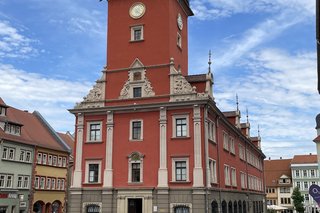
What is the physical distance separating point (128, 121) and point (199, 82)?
709 centimetres

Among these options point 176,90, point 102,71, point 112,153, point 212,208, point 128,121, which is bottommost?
point 212,208

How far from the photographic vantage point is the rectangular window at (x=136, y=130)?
3512 centimetres

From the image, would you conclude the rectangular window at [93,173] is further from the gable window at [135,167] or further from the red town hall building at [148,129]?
the gable window at [135,167]

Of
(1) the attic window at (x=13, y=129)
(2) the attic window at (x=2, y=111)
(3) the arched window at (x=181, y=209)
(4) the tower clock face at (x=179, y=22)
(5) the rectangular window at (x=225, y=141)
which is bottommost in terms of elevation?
(3) the arched window at (x=181, y=209)

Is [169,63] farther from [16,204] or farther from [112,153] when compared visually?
[16,204]

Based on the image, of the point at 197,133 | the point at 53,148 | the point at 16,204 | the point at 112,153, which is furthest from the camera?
the point at 53,148

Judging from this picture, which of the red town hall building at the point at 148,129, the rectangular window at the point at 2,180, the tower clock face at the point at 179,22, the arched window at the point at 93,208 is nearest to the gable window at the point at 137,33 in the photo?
the red town hall building at the point at 148,129

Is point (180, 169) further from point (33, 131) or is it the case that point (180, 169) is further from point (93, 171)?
point (33, 131)

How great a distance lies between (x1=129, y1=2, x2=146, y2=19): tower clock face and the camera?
38.2 meters

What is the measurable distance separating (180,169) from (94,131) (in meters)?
8.63

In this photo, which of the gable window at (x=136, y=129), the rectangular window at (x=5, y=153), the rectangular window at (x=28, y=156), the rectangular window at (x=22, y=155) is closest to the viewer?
the gable window at (x=136, y=129)

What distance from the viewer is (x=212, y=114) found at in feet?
121

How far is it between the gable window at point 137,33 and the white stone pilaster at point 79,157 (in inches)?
335

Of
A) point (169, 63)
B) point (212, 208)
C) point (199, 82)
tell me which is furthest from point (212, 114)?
point (212, 208)
